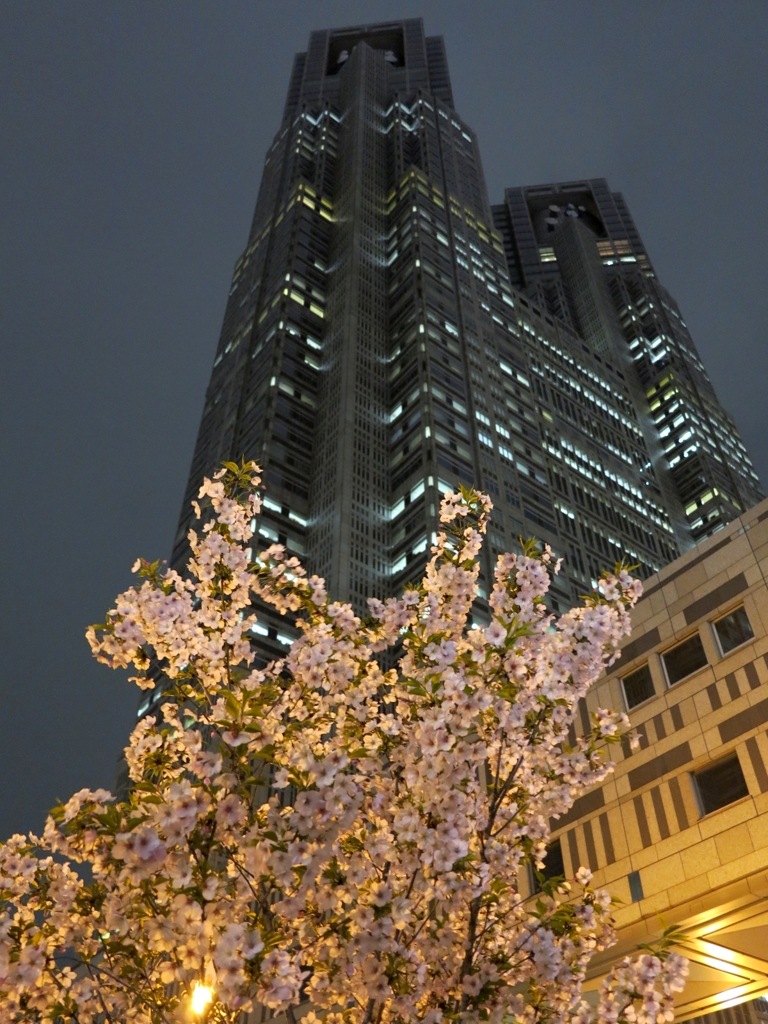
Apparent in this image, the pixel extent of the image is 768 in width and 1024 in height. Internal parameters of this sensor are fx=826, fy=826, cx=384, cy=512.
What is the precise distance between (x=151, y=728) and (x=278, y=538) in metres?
59.9

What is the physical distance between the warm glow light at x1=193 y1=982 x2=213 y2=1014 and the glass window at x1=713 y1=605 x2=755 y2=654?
15304 mm

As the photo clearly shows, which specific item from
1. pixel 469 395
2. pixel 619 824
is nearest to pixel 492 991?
pixel 619 824

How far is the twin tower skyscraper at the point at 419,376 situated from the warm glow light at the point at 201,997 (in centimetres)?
5442

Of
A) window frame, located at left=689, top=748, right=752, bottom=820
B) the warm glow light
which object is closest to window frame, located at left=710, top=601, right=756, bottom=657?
window frame, located at left=689, top=748, right=752, bottom=820

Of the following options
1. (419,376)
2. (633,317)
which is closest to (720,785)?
(419,376)

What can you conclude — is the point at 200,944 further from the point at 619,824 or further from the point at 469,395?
the point at 469,395

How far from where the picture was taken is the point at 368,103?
116438 mm

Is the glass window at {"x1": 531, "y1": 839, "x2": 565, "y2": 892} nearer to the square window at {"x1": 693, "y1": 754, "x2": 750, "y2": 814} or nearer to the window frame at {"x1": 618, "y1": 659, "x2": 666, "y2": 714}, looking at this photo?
the window frame at {"x1": 618, "y1": 659, "x2": 666, "y2": 714}

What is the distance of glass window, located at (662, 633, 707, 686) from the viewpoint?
1995cm

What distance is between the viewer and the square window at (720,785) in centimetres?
1742

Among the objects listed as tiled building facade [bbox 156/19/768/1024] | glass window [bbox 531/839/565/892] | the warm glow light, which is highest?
tiled building facade [bbox 156/19/768/1024]

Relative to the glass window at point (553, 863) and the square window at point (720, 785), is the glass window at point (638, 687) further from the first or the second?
the glass window at point (553, 863)

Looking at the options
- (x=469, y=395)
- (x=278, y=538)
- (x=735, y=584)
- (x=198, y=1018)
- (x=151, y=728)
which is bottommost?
(x=198, y=1018)

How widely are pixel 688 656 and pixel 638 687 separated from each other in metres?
1.60
